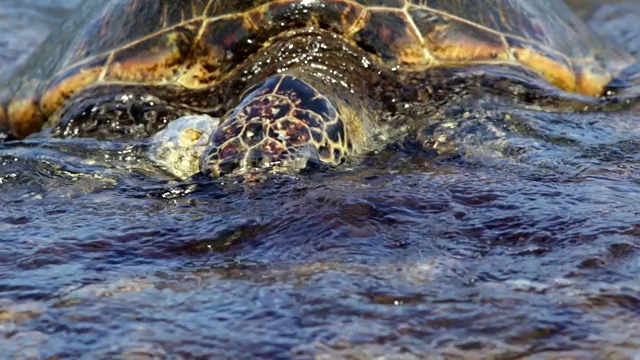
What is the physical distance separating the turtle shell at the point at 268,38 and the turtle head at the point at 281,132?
799mm

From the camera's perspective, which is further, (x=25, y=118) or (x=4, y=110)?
(x=4, y=110)

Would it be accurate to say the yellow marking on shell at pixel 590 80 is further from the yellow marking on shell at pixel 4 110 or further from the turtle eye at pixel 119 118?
the yellow marking on shell at pixel 4 110

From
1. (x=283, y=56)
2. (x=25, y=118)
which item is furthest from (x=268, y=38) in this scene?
(x=25, y=118)

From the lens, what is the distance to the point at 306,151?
13.8 ft

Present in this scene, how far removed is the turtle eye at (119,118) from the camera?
5242mm

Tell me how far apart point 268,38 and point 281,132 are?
4.07 feet

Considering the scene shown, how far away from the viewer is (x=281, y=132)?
422cm

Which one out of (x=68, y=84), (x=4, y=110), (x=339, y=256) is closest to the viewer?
(x=339, y=256)

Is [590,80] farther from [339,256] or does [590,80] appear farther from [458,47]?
[339,256]

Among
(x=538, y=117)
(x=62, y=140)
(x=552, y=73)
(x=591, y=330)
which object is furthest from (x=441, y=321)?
(x=552, y=73)

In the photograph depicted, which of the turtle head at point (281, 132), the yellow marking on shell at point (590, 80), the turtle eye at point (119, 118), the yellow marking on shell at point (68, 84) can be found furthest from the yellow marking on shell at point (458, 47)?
the yellow marking on shell at point (68, 84)

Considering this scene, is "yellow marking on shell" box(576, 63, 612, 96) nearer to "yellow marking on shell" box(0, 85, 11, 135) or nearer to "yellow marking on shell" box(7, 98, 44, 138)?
"yellow marking on shell" box(7, 98, 44, 138)

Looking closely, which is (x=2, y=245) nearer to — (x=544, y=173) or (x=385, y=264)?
(x=385, y=264)

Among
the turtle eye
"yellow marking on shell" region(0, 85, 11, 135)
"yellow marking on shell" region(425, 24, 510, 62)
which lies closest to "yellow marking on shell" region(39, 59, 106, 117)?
the turtle eye
